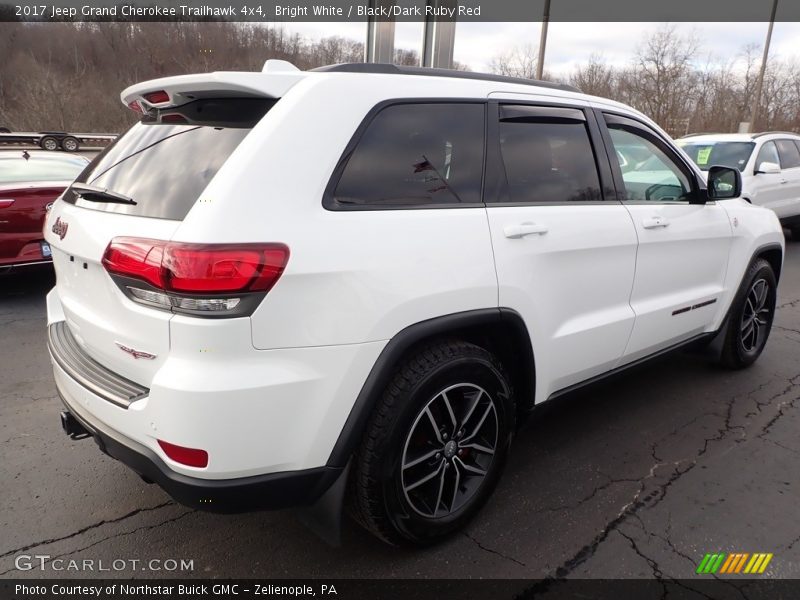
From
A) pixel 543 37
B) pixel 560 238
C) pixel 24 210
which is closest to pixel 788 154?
pixel 543 37

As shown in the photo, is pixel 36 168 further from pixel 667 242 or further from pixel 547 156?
pixel 667 242

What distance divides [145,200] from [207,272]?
0.53 meters

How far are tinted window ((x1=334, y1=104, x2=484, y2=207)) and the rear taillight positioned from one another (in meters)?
0.38

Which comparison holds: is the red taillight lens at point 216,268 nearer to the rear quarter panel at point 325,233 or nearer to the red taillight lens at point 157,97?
the rear quarter panel at point 325,233

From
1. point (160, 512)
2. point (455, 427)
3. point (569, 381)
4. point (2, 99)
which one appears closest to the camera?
point (455, 427)

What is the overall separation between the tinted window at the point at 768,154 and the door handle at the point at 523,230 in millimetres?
8776

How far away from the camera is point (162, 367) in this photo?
1.75 metres

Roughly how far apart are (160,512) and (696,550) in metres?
2.35

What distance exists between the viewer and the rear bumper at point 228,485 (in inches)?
69.4

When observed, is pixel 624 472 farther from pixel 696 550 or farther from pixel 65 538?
pixel 65 538

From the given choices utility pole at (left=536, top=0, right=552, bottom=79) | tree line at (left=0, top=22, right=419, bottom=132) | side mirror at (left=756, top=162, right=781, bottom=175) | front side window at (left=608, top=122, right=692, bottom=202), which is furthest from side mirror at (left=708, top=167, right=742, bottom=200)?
tree line at (left=0, top=22, right=419, bottom=132)

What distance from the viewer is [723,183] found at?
146 inches

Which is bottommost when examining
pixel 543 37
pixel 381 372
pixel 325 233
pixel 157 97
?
pixel 381 372

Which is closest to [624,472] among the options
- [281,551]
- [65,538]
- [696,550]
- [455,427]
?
[696,550]
